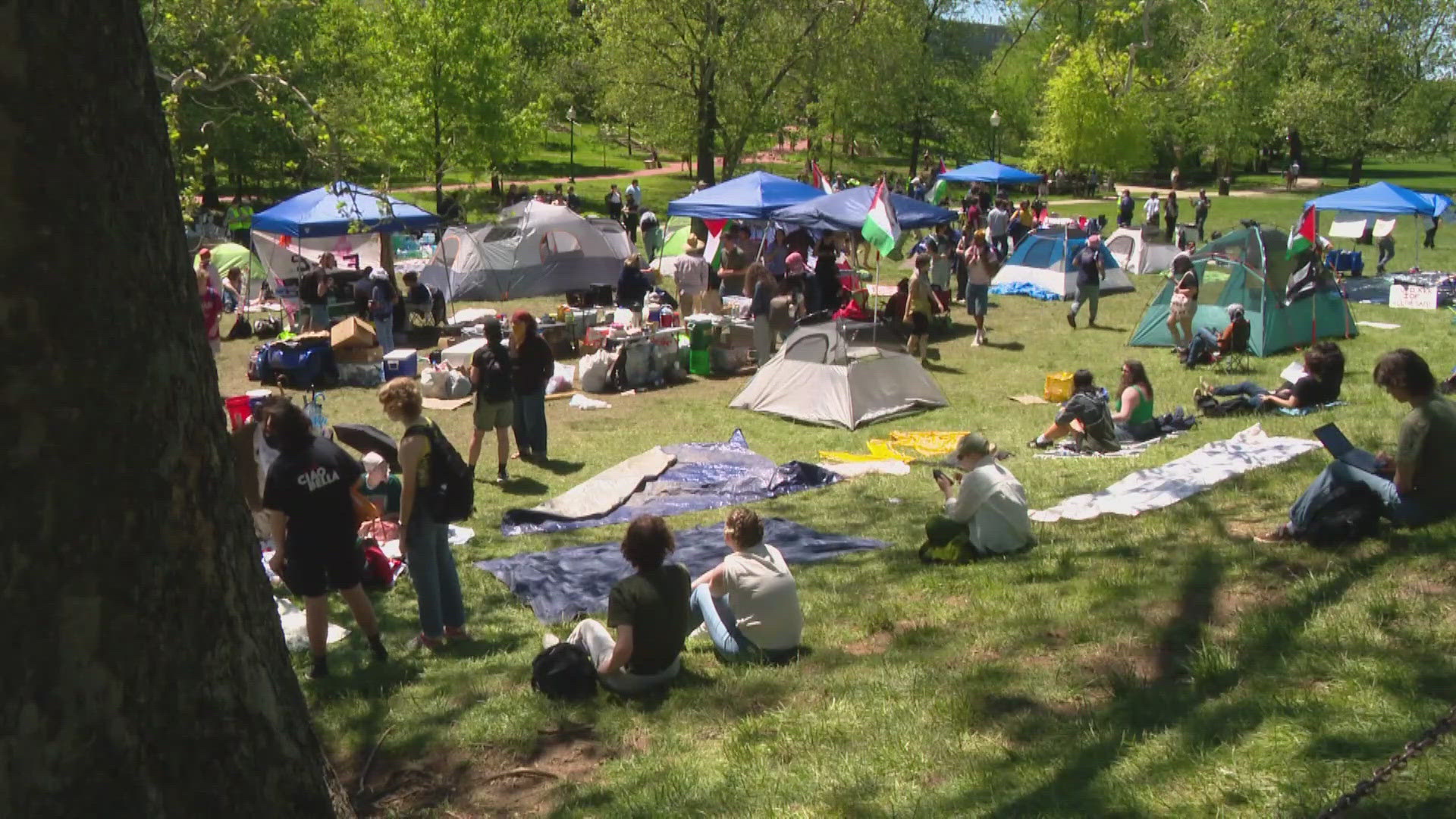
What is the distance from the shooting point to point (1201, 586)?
6426mm

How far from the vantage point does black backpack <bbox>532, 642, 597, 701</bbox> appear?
578 cm

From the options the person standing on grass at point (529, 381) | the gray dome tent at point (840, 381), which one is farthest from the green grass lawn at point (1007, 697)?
the gray dome tent at point (840, 381)

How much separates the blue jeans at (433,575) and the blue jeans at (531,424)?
211 inches

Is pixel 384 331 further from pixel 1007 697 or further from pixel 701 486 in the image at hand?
pixel 1007 697

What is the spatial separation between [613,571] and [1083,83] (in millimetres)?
39275

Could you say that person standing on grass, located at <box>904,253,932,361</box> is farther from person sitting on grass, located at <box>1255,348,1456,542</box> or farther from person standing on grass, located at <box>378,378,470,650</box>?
person standing on grass, located at <box>378,378,470,650</box>

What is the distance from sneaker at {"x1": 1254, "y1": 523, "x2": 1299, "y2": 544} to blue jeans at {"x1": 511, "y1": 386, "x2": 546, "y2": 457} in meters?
7.03

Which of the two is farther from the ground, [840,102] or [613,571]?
[840,102]

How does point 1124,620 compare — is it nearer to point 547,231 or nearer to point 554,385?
point 554,385

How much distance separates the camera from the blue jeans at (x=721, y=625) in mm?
6211

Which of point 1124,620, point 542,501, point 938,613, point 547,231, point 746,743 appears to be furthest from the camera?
point 547,231

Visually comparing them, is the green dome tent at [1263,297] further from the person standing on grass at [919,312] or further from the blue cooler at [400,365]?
the blue cooler at [400,365]

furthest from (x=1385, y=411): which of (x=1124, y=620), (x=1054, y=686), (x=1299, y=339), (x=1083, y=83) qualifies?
(x=1083, y=83)

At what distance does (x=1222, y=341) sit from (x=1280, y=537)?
10006 mm
